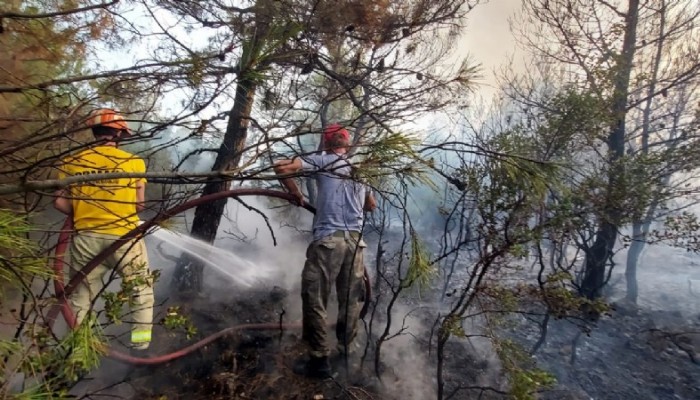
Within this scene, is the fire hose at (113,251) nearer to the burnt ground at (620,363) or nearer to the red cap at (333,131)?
the red cap at (333,131)

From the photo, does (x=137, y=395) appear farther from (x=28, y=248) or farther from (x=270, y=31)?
(x=270, y=31)

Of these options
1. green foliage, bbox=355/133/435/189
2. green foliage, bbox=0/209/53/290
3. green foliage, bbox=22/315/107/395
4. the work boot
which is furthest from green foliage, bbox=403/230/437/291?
green foliage, bbox=0/209/53/290

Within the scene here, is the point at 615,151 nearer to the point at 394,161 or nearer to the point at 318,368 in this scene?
the point at 318,368

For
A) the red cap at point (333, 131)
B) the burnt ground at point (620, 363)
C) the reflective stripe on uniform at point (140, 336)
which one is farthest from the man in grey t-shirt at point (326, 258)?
the burnt ground at point (620, 363)

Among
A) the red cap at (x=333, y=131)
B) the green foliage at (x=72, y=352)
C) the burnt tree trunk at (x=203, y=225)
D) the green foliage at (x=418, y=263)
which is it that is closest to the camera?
the red cap at (x=333, y=131)

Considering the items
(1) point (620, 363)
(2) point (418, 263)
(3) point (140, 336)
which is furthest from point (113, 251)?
(1) point (620, 363)

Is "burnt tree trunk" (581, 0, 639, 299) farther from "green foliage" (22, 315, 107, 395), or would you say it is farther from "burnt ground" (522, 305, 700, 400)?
"green foliage" (22, 315, 107, 395)

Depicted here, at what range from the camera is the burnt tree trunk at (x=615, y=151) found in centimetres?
505

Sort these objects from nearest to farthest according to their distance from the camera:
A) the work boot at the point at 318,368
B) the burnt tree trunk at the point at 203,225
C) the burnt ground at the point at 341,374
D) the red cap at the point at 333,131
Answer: the red cap at the point at 333,131, the burnt ground at the point at 341,374, the work boot at the point at 318,368, the burnt tree trunk at the point at 203,225

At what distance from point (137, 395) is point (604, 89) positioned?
641 centimetres

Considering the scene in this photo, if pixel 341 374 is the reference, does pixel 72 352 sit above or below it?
above

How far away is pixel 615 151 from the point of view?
5.77m

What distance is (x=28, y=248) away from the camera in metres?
1.30

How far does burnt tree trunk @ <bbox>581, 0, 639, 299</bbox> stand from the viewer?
505 centimetres
